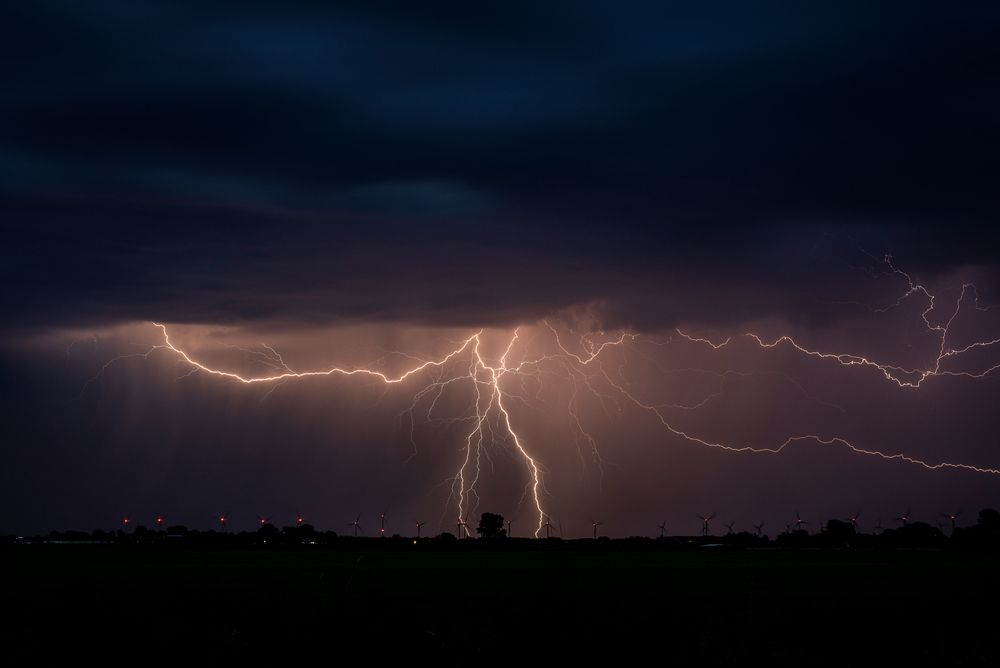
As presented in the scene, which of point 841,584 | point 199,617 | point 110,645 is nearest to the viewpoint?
point 110,645

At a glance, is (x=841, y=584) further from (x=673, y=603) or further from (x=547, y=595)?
(x=547, y=595)

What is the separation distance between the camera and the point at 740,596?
42.9 meters

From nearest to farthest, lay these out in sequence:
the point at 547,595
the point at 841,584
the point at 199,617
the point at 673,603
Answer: the point at 199,617
the point at 547,595
the point at 673,603
the point at 841,584

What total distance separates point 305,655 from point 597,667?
5363mm

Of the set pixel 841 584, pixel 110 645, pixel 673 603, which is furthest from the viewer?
pixel 841 584

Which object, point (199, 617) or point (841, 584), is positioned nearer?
point (199, 617)

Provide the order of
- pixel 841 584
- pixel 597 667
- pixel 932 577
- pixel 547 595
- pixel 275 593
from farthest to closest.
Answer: pixel 932 577 < pixel 841 584 < pixel 275 593 < pixel 547 595 < pixel 597 667

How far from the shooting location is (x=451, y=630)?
2605 cm

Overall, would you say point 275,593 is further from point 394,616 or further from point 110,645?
point 110,645

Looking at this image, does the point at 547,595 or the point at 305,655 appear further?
the point at 547,595

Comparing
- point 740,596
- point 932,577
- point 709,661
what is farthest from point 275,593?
point 932,577

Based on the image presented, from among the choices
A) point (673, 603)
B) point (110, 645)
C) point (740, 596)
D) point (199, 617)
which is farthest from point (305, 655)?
point (740, 596)

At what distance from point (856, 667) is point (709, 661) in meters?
2.94

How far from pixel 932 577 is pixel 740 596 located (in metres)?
21.1
